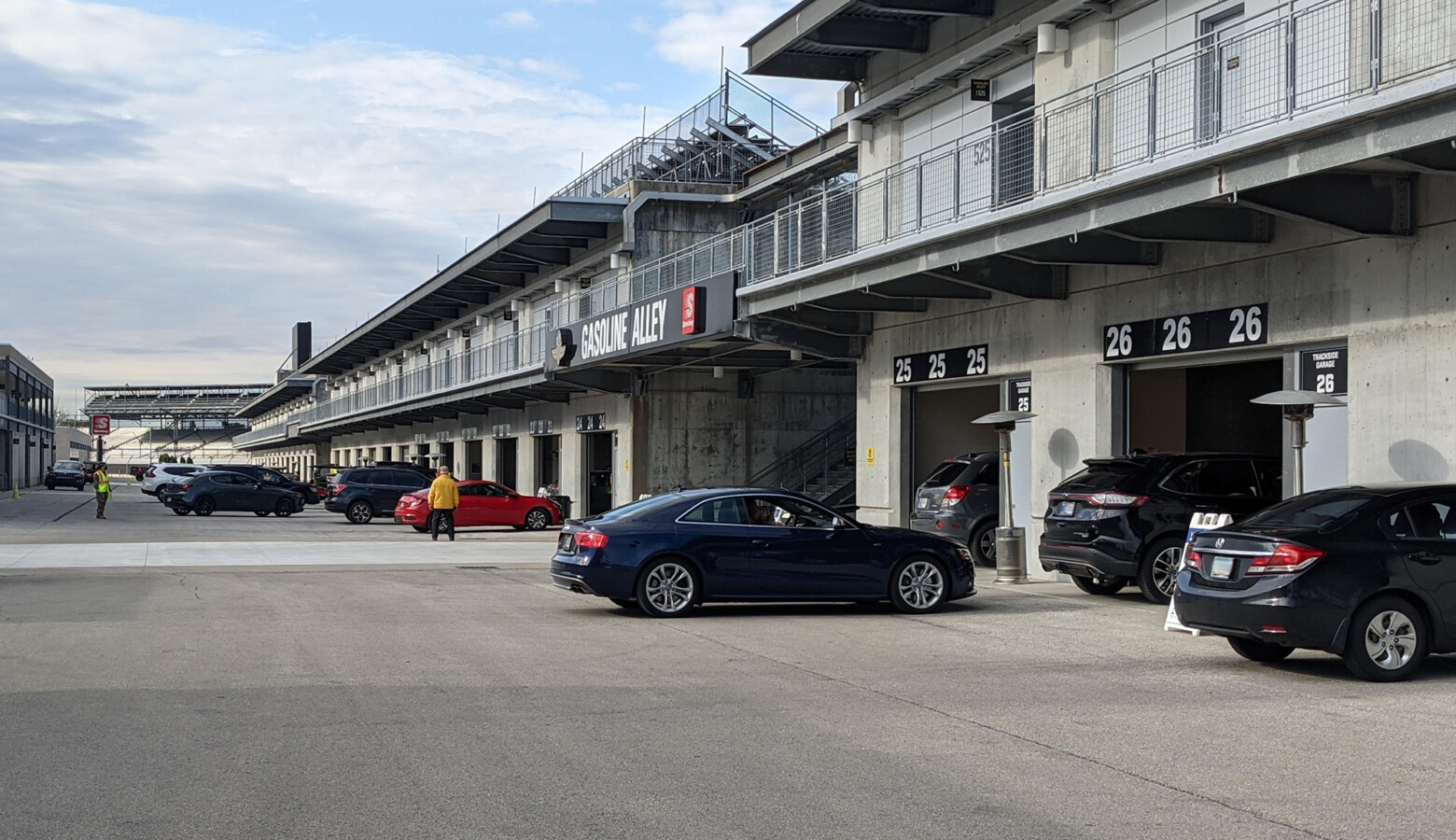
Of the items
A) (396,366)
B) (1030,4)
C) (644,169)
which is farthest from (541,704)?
(396,366)

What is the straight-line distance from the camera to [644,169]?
44.8 metres

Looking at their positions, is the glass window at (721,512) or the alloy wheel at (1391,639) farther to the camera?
the glass window at (721,512)

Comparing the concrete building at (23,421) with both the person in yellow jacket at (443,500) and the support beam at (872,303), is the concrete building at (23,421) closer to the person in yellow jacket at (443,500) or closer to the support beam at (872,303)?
the person in yellow jacket at (443,500)

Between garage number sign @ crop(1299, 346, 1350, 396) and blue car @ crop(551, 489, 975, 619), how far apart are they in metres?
4.67

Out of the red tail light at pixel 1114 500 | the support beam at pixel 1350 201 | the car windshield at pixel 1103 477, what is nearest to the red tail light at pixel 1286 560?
the support beam at pixel 1350 201

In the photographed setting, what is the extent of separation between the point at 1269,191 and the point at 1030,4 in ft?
24.8

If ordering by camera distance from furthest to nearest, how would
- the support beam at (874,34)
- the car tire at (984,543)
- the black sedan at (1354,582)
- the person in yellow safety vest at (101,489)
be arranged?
the person in yellow safety vest at (101,489) → the support beam at (874,34) → the car tire at (984,543) → the black sedan at (1354,582)

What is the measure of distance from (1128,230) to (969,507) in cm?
650

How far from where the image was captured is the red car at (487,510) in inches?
1439

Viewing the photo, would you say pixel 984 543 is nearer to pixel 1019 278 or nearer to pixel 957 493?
pixel 957 493

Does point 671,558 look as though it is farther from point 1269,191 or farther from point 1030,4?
point 1030,4

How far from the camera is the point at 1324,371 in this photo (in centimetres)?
1628

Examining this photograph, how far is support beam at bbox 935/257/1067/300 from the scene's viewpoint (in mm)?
20609

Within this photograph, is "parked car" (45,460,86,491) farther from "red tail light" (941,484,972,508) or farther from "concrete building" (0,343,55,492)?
"red tail light" (941,484,972,508)
